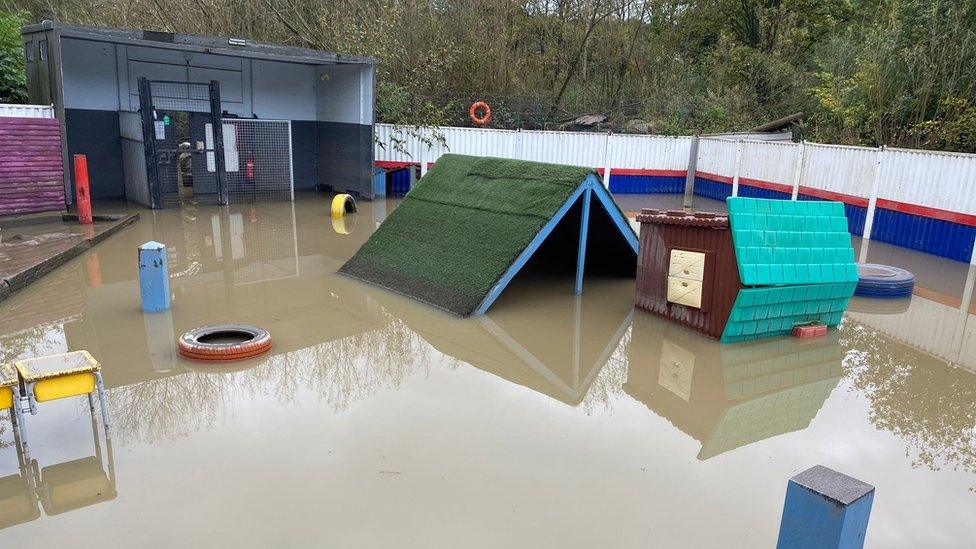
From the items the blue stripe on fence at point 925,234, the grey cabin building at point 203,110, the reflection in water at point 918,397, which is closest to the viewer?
the reflection in water at point 918,397

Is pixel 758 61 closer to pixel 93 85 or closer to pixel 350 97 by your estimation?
pixel 350 97

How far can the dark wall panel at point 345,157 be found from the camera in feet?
56.8

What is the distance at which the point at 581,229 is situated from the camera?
9070mm

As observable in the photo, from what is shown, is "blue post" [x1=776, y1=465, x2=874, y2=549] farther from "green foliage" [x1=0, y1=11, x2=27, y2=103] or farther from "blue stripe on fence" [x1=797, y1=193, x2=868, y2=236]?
"green foliage" [x1=0, y1=11, x2=27, y2=103]

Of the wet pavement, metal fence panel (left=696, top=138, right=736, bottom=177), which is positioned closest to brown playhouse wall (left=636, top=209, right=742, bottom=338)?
the wet pavement

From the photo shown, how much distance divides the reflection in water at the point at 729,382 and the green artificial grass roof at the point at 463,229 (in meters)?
1.93

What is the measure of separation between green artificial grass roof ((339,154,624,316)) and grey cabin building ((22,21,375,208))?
6.78 m

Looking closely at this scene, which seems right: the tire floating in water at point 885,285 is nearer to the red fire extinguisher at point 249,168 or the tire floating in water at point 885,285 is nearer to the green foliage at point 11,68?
the red fire extinguisher at point 249,168

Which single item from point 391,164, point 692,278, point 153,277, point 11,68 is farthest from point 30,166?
point 692,278

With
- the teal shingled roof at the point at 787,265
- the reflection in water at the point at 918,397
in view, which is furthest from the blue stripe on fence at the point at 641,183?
the reflection in water at the point at 918,397

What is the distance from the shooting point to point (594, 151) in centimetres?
1942

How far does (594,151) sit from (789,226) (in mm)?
12048

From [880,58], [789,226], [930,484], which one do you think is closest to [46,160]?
[789,226]

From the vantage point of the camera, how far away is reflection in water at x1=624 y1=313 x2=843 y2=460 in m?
5.75
